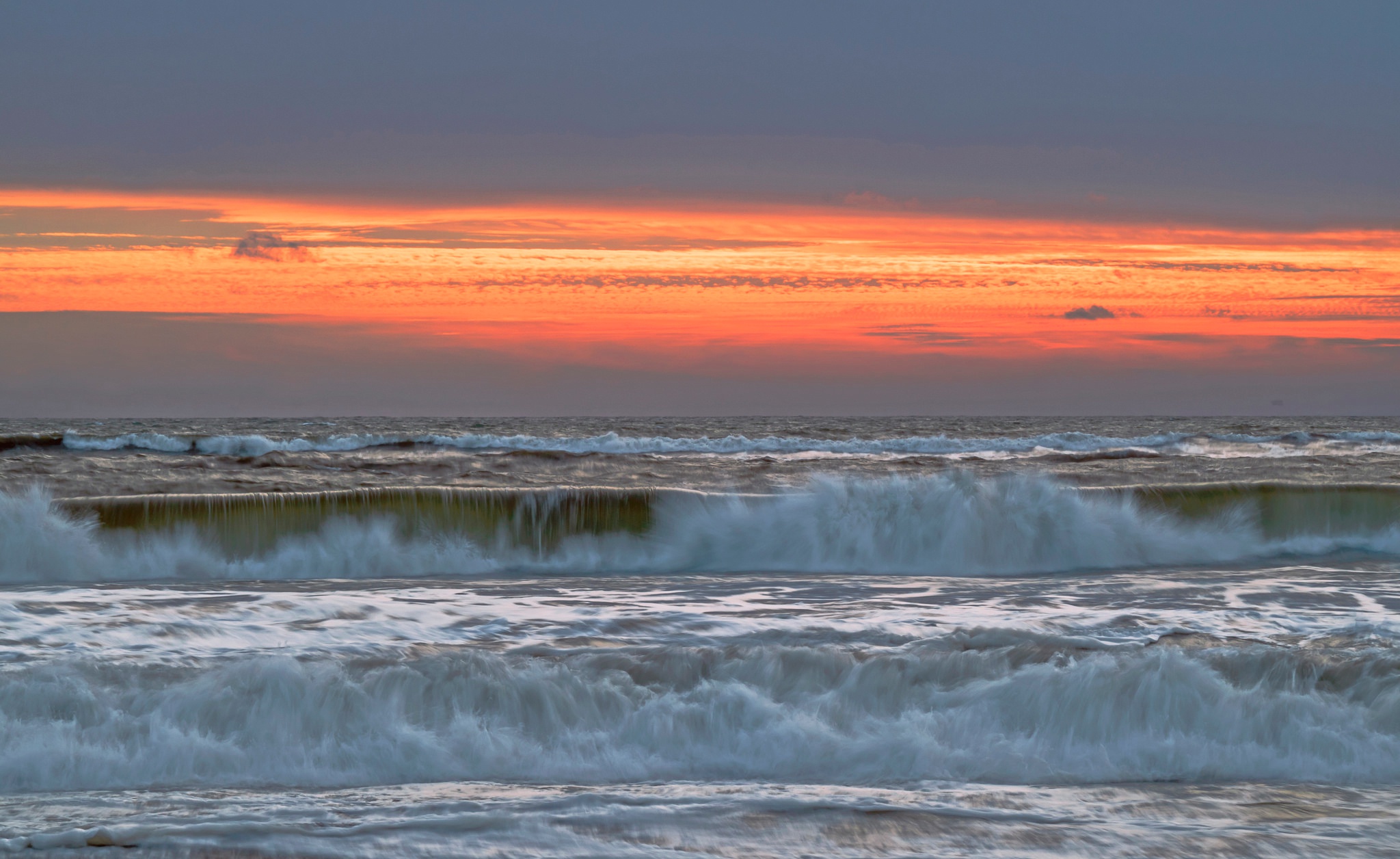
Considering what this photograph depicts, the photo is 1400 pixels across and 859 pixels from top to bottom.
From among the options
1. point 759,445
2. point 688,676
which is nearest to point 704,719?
point 688,676

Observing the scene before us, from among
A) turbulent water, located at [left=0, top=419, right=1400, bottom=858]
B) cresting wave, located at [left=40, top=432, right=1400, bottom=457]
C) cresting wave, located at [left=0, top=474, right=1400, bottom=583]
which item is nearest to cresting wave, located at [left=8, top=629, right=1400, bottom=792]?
turbulent water, located at [left=0, top=419, right=1400, bottom=858]

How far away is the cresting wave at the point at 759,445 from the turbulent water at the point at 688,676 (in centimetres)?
1211

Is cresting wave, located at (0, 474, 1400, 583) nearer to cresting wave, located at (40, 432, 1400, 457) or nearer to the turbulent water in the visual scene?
the turbulent water

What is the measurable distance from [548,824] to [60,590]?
7438mm

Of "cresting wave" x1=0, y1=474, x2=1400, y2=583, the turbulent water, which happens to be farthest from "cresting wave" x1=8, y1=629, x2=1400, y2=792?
"cresting wave" x1=0, y1=474, x2=1400, y2=583

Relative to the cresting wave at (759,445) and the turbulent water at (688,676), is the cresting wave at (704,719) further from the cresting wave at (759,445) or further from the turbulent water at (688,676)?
the cresting wave at (759,445)

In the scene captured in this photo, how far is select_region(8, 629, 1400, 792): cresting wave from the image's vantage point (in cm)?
538

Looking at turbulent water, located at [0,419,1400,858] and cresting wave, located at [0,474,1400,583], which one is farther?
cresting wave, located at [0,474,1400,583]

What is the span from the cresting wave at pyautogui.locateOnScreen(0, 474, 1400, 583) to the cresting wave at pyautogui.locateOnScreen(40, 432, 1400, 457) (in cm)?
1127

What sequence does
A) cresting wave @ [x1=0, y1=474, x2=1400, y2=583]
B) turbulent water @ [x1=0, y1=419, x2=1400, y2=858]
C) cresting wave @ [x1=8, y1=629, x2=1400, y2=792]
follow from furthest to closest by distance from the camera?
cresting wave @ [x1=0, y1=474, x2=1400, y2=583] < cresting wave @ [x1=8, y1=629, x2=1400, y2=792] < turbulent water @ [x1=0, y1=419, x2=1400, y2=858]

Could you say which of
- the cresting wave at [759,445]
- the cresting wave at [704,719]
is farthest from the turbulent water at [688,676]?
the cresting wave at [759,445]

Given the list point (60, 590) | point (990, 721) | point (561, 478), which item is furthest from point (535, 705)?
point (561, 478)

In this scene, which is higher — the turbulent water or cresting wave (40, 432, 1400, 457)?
cresting wave (40, 432, 1400, 457)

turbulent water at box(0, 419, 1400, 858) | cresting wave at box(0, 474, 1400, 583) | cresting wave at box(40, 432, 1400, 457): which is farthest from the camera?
cresting wave at box(40, 432, 1400, 457)
